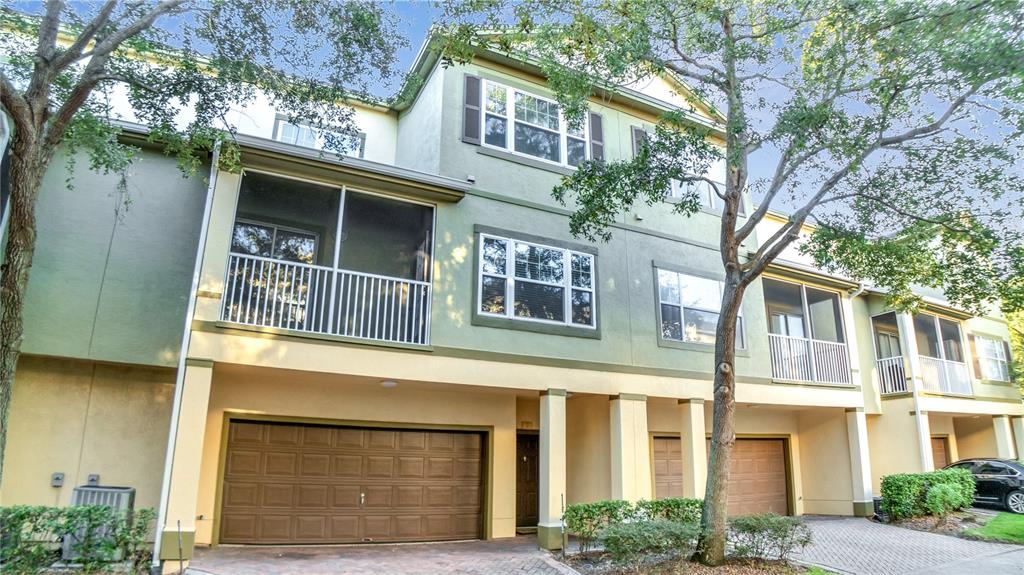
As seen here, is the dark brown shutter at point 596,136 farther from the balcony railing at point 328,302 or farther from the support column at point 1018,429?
the support column at point 1018,429

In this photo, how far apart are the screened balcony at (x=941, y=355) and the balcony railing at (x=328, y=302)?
1639 cm

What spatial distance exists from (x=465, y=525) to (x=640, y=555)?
423 centimetres

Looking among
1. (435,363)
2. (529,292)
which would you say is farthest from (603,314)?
(435,363)

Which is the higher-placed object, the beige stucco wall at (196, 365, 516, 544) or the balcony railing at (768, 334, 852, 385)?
the balcony railing at (768, 334, 852, 385)

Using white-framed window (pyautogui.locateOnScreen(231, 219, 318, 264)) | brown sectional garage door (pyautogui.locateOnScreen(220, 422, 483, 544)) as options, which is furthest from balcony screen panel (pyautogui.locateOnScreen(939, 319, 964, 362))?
white-framed window (pyautogui.locateOnScreen(231, 219, 318, 264))

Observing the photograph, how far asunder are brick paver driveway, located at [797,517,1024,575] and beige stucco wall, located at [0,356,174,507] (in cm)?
1139

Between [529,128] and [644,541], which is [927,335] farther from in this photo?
[644,541]

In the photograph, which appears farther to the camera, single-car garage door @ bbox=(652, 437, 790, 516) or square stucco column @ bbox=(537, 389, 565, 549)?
single-car garage door @ bbox=(652, 437, 790, 516)

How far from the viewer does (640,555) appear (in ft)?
30.2

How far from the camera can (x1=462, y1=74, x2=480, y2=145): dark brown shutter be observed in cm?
1248

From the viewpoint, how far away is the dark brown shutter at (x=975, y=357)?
21891 millimetres

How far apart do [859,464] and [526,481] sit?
352 inches

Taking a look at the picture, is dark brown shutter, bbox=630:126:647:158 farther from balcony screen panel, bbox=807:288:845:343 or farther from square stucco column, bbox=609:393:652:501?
balcony screen panel, bbox=807:288:845:343

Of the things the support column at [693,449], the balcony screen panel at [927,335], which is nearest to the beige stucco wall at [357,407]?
the support column at [693,449]
